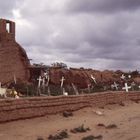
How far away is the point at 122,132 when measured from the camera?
20.4 m

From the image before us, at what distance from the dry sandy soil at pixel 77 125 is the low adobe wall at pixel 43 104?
265mm

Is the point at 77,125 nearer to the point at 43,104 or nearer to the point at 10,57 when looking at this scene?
the point at 43,104

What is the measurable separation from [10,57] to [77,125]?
2393 centimetres

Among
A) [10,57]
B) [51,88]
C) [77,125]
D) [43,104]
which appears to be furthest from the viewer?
[10,57]

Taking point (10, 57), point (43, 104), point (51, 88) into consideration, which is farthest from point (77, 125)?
point (10, 57)

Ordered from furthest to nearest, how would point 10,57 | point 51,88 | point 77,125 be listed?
1. point 10,57
2. point 51,88
3. point 77,125

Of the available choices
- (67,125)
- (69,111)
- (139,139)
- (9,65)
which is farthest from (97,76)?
(139,139)

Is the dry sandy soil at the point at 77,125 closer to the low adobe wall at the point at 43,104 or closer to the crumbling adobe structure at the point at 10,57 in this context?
the low adobe wall at the point at 43,104

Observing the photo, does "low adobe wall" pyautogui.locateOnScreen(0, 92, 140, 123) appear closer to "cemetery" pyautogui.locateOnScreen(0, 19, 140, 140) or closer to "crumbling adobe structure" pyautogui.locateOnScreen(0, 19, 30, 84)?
"cemetery" pyautogui.locateOnScreen(0, 19, 140, 140)

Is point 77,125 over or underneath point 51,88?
underneath

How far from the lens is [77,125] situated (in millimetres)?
22422

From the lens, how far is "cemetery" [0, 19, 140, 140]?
73.3ft

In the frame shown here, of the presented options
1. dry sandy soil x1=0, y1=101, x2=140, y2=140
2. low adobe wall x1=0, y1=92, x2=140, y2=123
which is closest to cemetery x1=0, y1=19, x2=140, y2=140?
low adobe wall x1=0, y1=92, x2=140, y2=123

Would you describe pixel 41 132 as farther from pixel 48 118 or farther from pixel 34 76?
pixel 34 76
